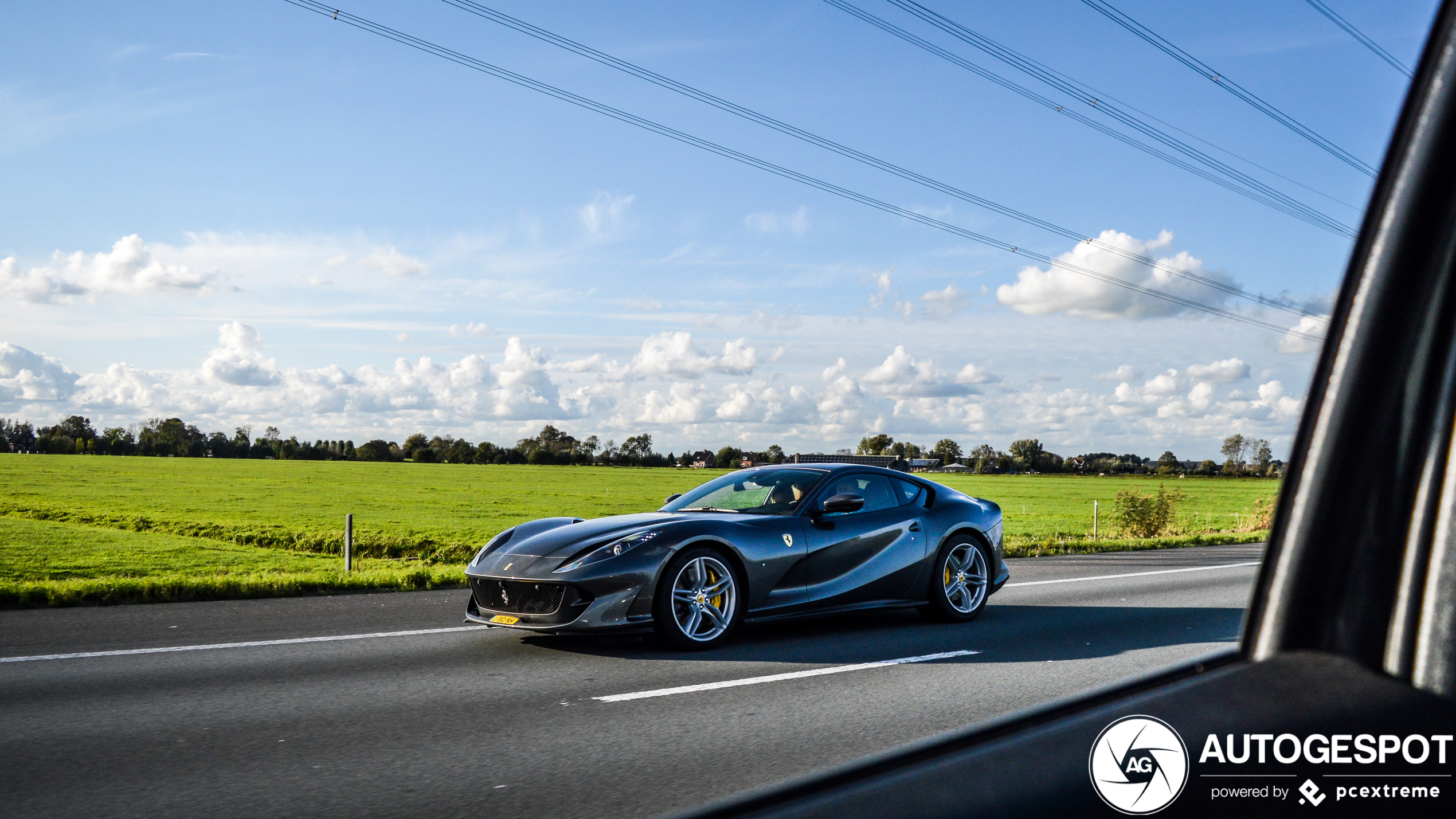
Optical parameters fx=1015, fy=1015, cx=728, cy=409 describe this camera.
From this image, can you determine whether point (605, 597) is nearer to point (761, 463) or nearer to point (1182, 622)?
point (761, 463)

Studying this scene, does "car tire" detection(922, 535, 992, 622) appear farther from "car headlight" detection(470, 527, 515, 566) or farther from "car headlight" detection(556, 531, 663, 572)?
"car headlight" detection(470, 527, 515, 566)

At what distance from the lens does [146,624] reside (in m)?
9.15

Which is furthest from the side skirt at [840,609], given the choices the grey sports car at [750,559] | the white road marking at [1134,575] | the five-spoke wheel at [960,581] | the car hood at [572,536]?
the white road marking at [1134,575]

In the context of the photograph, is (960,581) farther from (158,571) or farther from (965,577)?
(158,571)

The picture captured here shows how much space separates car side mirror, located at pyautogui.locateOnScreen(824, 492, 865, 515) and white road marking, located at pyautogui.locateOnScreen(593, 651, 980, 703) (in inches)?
53.6

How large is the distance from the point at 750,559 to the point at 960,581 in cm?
255

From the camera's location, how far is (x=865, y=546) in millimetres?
8836

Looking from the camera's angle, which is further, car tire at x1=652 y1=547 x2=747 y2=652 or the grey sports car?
car tire at x1=652 y1=547 x2=747 y2=652

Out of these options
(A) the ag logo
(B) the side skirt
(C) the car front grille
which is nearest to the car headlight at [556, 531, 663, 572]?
(C) the car front grille

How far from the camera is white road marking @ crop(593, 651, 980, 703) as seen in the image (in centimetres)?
610

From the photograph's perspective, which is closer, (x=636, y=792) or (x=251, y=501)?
(x=636, y=792)

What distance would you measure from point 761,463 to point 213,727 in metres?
5.55

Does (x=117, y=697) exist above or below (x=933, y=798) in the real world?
below

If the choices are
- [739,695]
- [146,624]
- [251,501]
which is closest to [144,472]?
[251,501]
